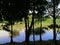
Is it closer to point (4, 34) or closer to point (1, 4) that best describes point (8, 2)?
point (1, 4)

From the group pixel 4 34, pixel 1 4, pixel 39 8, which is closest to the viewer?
pixel 1 4

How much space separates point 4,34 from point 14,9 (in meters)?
21.0

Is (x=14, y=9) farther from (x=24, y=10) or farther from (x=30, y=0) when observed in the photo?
(x=30, y=0)

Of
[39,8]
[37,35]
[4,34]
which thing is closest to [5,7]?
[39,8]

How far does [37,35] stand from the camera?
1029 inches

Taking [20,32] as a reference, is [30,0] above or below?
above

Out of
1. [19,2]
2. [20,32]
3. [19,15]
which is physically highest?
[19,2]

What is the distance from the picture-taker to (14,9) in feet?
24.8

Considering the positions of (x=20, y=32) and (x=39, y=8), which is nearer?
(x=39, y=8)

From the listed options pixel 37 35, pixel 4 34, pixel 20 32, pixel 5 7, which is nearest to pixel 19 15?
pixel 5 7

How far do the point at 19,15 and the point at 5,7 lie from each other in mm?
906

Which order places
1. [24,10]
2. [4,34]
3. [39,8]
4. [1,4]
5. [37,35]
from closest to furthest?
1. [1,4]
2. [24,10]
3. [39,8]
4. [37,35]
5. [4,34]

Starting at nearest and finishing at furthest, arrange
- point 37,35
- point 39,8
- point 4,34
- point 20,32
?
point 39,8, point 37,35, point 4,34, point 20,32

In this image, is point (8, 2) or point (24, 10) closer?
point (8, 2)
